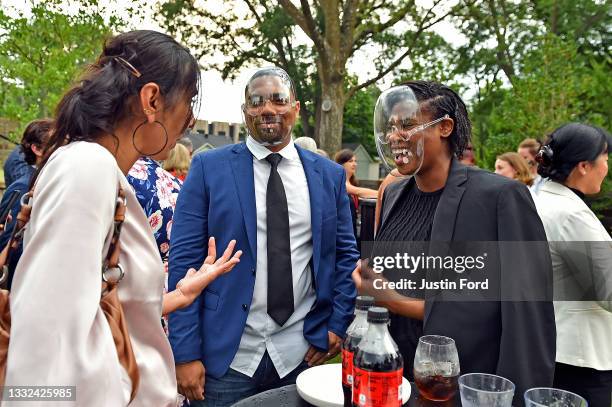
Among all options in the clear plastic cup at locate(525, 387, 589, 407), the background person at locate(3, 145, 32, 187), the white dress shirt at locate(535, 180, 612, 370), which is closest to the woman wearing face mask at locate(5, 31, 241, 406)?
the clear plastic cup at locate(525, 387, 589, 407)

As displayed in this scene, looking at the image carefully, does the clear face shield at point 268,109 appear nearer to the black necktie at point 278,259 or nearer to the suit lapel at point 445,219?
the black necktie at point 278,259

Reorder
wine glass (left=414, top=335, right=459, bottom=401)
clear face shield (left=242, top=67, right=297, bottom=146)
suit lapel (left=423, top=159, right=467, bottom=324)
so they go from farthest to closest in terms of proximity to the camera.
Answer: clear face shield (left=242, top=67, right=297, bottom=146), suit lapel (left=423, top=159, right=467, bottom=324), wine glass (left=414, top=335, right=459, bottom=401)

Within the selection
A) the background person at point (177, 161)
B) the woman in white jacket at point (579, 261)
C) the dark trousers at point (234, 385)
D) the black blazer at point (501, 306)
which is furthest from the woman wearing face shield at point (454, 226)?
the background person at point (177, 161)

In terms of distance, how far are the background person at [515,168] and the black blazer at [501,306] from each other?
3.76 m

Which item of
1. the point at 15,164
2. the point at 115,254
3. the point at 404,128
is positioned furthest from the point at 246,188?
the point at 15,164

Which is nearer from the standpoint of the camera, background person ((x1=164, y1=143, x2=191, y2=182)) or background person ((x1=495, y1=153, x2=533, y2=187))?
background person ((x1=164, y1=143, x2=191, y2=182))

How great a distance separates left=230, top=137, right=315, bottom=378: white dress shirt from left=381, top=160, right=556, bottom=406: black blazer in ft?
2.20

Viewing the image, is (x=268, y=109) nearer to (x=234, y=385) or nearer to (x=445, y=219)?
(x=445, y=219)

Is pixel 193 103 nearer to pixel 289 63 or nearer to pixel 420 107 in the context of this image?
pixel 420 107

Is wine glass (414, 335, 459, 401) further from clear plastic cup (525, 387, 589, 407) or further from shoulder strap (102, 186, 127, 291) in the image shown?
shoulder strap (102, 186, 127, 291)

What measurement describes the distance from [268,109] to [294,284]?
90 cm

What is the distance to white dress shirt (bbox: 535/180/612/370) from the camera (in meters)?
2.61

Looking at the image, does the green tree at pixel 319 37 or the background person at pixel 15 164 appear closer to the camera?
the background person at pixel 15 164

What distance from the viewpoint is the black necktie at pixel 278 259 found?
2311mm
